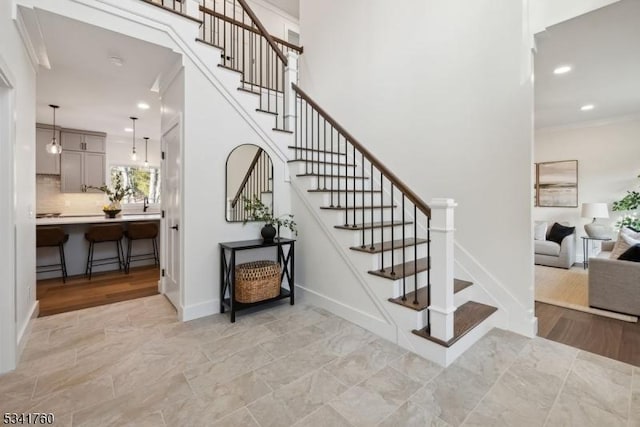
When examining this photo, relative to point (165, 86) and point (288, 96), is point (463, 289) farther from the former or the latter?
point (165, 86)

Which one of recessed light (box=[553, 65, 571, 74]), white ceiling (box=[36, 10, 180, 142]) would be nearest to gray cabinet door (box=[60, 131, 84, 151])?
white ceiling (box=[36, 10, 180, 142])

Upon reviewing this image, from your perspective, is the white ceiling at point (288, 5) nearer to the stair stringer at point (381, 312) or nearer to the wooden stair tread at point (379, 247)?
the stair stringer at point (381, 312)

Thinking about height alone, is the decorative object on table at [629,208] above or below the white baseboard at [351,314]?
above

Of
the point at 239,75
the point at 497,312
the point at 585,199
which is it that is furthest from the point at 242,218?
the point at 585,199

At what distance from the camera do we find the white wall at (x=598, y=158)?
5281mm

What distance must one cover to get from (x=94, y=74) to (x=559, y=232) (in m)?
7.63

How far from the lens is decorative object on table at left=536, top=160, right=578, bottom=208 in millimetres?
5852

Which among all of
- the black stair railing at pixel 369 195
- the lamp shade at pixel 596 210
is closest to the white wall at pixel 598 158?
the lamp shade at pixel 596 210

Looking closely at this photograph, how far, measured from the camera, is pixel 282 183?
3.60m

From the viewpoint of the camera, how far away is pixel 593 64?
Answer: 135 inches

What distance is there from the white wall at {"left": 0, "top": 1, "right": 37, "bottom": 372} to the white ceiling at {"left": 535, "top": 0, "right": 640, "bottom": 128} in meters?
4.29

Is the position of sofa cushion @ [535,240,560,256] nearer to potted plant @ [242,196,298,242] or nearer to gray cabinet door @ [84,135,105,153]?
potted plant @ [242,196,298,242]

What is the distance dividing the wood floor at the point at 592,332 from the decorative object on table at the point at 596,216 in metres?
3.10

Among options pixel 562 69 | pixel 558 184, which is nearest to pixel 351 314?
pixel 562 69
